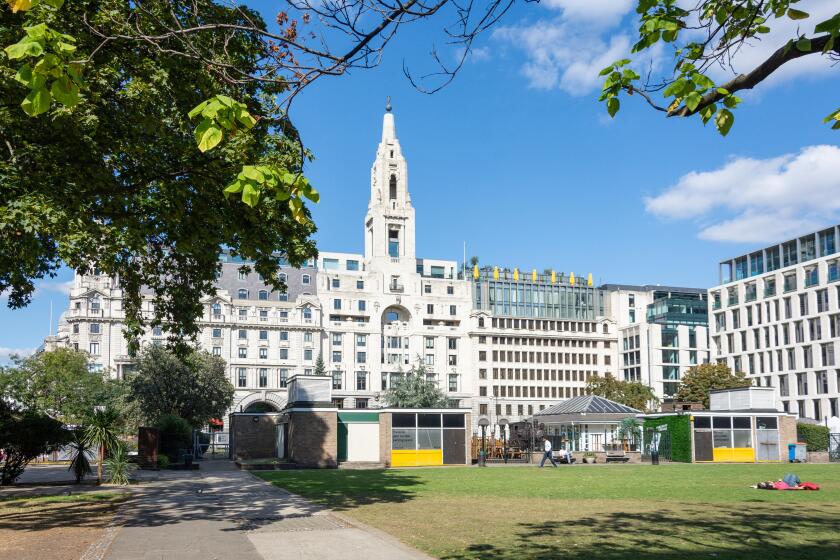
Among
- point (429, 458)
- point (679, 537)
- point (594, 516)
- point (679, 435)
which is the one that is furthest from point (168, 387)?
point (679, 537)

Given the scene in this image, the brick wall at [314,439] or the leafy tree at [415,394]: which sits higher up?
the leafy tree at [415,394]

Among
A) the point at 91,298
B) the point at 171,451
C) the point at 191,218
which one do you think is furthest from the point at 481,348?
the point at 191,218

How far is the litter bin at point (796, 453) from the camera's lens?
163 ft

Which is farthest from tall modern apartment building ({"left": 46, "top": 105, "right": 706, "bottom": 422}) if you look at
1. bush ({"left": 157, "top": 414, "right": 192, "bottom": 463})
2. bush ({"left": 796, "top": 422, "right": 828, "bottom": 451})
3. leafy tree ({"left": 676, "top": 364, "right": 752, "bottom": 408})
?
bush ({"left": 796, "top": 422, "right": 828, "bottom": 451})

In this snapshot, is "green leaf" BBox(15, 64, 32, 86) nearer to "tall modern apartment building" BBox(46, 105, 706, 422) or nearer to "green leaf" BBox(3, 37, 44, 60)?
"green leaf" BBox(3, 37, 44, 60)

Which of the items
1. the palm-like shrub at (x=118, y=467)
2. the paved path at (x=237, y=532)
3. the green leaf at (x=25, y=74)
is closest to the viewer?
the green leaf at (x=25, y=74)

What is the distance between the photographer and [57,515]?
58.6ft

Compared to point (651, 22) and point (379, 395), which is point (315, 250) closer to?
point (651, 22)

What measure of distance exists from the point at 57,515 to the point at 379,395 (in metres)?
82.3

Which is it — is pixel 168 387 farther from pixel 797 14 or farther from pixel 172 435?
pixel 797 14

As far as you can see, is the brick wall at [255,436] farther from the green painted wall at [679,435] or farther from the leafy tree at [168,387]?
the green painted wall at [679,435]

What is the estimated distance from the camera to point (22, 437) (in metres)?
26.7

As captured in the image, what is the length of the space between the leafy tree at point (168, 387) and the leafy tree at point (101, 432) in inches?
1376

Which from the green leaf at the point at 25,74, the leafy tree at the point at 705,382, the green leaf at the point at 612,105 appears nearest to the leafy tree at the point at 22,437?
the green leaf at the point at 25,74
